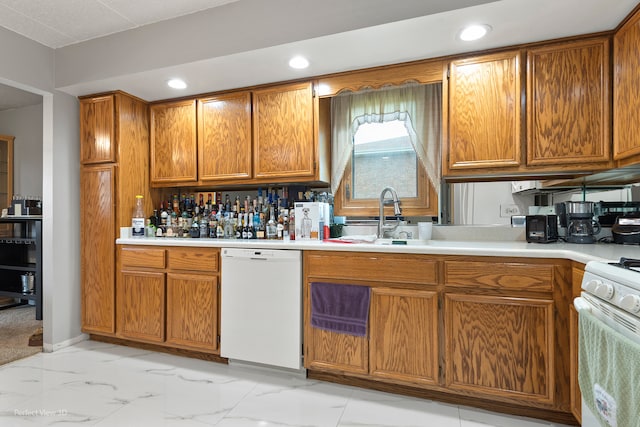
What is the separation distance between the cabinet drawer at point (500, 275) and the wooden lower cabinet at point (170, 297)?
1.50m

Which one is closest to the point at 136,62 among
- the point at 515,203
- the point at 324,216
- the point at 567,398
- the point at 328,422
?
the point at 324,216

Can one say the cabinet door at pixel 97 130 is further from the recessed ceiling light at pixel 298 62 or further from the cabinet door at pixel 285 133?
the recessed ceiling light at pixel 298 62

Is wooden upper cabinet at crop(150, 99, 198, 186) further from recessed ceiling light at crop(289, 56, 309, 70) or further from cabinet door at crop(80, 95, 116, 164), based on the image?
recessed ceiling light at crop(289, 56, 309, 70)

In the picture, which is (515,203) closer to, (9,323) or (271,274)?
(271,274)

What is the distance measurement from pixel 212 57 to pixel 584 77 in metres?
2.16

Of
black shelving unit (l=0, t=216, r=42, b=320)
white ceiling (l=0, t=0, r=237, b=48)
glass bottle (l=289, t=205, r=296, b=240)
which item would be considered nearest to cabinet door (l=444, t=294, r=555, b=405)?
glass bottle (l=289, t=205, r=296, b=240)

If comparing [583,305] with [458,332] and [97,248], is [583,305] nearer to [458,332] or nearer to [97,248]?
[458,332]

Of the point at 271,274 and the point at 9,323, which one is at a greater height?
the point at 271,274

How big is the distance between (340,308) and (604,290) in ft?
4.09


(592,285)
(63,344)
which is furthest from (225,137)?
(592,285)

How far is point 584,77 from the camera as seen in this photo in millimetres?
1939

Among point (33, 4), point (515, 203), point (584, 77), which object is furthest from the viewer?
point (515, 203)

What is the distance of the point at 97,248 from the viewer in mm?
2789

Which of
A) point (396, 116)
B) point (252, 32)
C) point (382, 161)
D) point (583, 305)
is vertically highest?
point (252, 32)
